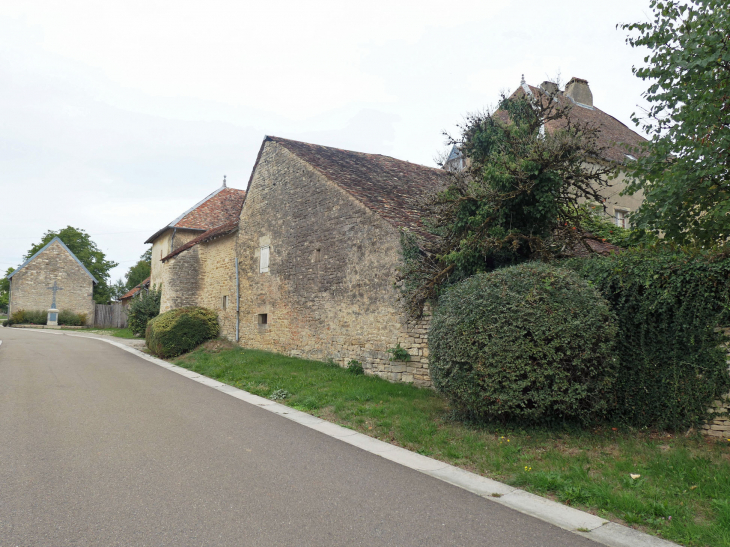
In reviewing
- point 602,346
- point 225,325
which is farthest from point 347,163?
point 602,346

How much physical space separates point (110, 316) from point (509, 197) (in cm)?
3929

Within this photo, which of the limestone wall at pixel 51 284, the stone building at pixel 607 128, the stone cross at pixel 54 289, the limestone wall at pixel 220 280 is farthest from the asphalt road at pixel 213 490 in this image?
the limestone wall at pixel 51 284

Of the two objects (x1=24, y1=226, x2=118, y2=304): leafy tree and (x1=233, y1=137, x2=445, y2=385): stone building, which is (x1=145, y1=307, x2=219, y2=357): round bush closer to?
(x1=233, y1=137, x2=445, y2=385): stone building

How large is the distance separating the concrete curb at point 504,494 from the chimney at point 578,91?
19733 millimetres

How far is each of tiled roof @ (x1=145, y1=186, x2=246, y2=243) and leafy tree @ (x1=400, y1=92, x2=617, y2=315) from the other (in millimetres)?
17979

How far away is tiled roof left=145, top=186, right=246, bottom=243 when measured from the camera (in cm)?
2512

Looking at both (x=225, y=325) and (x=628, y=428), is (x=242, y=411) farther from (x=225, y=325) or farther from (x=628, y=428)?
(x=225, y=325)

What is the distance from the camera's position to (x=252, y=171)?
56.0 ft

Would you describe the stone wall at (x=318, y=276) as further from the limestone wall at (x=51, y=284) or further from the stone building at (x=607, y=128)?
the limestone wall at (x=51, y=284)

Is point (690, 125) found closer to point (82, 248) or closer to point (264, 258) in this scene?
point (264, 258)

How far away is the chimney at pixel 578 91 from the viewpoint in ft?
70.0

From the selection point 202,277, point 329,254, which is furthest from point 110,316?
point 329,254

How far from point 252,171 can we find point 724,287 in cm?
1456

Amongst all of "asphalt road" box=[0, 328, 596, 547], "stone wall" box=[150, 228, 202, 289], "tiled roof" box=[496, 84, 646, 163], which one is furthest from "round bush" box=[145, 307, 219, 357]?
"tiled roof" box=[496, 84, 646, 163]
